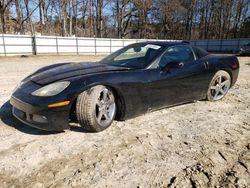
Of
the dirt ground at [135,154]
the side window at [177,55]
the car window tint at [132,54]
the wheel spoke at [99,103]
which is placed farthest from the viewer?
the car window tint at [132,54]

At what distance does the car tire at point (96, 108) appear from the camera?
2953mm

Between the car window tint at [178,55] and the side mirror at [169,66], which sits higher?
the car window tint at [178,55]

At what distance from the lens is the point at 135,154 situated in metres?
2.67

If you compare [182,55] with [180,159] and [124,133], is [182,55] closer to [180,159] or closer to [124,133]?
[124,133]

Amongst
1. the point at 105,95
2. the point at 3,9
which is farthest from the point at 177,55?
the point at 3,9

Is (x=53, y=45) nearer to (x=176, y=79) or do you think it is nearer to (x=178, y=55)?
(x=178, y=55)

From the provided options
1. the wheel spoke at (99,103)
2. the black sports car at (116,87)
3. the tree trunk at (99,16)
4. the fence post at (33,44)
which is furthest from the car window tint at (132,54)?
the tree trunk at (99,16)

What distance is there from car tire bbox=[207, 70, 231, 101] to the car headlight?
3.09 m

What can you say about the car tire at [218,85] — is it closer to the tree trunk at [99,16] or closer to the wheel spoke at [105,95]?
the wheel spoke at [105,95]

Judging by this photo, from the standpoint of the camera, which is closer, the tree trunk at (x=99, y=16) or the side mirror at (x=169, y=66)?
the side mirror at (x=169, y=66)

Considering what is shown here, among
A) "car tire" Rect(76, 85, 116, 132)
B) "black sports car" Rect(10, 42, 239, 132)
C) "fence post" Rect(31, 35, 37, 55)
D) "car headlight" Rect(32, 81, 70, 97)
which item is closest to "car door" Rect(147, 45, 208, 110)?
"black sports car" Rect(10, 42, 239, 132)

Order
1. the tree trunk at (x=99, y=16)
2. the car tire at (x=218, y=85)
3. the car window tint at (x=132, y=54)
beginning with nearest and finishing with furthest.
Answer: the car window tint at (x=132, y=54) < the car tire at (x=218, y=85) < the tree trunk at (x=99, y=16)

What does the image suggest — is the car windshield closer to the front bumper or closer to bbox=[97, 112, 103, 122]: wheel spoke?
bbox=[97, 112, 103, 122]: wheel spoke

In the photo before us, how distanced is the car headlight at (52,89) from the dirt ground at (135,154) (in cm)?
58
